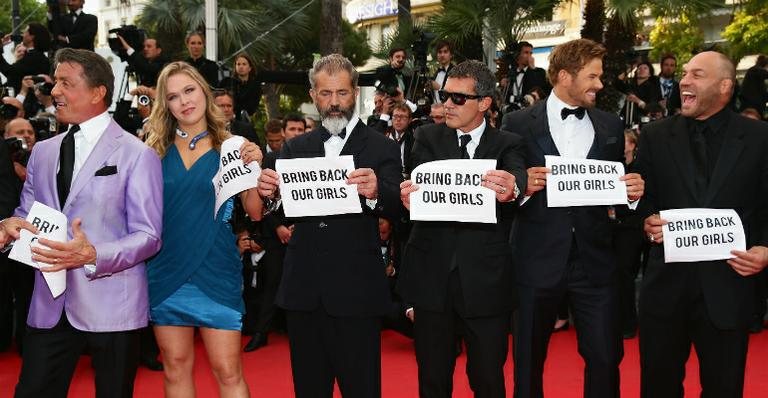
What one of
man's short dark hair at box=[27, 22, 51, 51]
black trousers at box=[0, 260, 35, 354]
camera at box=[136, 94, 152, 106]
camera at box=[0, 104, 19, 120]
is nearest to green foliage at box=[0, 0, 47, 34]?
man's short dark hair at box=[27, 22, 51, 51]

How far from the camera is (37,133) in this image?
8.88m

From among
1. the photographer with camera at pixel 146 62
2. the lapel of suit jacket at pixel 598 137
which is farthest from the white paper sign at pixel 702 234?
the photographer with camera at pixel 146 62

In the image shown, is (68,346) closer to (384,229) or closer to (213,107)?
(213,107)

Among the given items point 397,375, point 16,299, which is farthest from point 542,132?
point 16,299

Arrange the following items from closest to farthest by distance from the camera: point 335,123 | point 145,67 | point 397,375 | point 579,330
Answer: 1. point 335,123
2. point 579,330
3. point 397,375
4. point 145,67

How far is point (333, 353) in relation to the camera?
3.93 meters

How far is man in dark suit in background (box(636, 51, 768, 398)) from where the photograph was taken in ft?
13.1

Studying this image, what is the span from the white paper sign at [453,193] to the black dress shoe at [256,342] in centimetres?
379

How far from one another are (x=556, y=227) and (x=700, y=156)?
804 mm

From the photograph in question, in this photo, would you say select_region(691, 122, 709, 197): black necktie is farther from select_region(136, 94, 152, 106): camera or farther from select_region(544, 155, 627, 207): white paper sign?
select_region(136, 94, 152, 106): camera

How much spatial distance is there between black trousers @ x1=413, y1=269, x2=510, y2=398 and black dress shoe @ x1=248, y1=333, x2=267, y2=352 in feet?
10.9

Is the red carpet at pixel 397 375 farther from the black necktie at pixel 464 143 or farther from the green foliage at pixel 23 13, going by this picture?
the green foliage at pixel 23 13

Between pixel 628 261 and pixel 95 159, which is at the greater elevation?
pixel 95 159

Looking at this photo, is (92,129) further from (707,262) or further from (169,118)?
(707,262)
